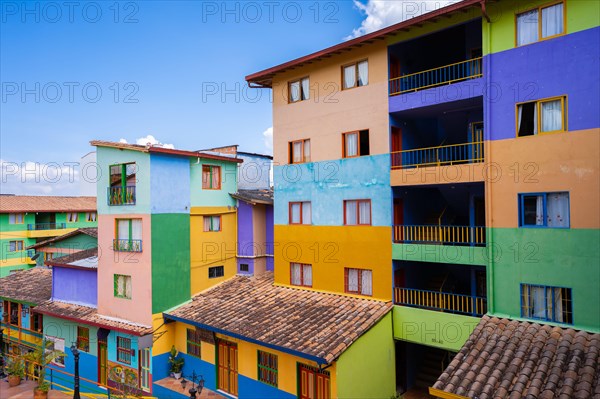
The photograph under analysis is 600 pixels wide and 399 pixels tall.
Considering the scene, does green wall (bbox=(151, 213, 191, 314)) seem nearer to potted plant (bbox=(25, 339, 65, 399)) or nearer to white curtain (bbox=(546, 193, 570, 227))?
potted plant (bbox=(25, 339, 65, 399))

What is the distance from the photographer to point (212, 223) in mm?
22719

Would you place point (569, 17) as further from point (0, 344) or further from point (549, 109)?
point (0, 344)

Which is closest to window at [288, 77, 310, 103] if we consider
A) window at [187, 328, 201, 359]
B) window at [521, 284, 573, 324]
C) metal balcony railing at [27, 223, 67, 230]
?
window at [521, 284, 573, 324]

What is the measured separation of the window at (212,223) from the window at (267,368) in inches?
317

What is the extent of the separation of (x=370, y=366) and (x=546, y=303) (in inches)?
259

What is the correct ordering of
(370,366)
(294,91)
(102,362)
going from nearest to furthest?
1. (370,366)
2. (294,91)
3. (102,362)

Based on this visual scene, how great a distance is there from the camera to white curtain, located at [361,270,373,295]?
17.3 meters

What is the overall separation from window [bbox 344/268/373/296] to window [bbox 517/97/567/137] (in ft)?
26.9

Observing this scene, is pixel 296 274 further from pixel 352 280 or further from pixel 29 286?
pixel 29 286

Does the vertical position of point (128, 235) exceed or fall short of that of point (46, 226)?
it exceeds it

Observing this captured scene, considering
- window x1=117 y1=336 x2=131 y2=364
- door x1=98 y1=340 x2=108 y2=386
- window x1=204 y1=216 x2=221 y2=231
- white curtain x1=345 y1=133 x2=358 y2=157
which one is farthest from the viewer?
window x1=204 y1=216 x2=221 y2=231

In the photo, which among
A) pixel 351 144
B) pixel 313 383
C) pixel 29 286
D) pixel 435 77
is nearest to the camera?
pixel 313 383

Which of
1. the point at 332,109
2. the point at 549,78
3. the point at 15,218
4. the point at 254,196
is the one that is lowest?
the point at 15,218

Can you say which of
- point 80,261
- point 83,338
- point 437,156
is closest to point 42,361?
point 83,338
